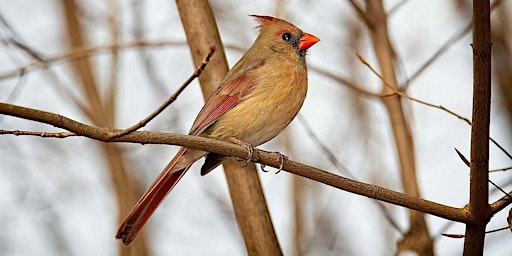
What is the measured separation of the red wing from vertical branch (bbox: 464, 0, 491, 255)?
0.99 meters

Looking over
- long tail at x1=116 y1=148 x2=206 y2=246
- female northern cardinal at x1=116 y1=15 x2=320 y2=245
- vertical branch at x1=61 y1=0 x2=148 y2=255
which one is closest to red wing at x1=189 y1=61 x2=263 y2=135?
female northern cardinal at x1=116 y1=15 x2=320 y2=245

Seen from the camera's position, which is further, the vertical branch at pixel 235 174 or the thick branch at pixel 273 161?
the vertical branch at pixel 235 174

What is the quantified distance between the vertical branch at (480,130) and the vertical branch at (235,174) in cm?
81

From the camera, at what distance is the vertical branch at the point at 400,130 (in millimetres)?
2902

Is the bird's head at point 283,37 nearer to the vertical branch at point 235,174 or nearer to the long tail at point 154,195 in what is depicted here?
the vertical branch at point 235,174

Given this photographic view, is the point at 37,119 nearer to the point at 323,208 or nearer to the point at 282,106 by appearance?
the point at 282,106

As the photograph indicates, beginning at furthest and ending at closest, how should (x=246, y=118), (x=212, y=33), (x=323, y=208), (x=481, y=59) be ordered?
(x=323, y=208), (x=212, y=33), (x=246, y=118), (x=481, y=59)

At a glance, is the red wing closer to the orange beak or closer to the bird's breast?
the bird's breast

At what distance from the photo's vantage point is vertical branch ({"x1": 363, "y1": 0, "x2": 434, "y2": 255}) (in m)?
2.90

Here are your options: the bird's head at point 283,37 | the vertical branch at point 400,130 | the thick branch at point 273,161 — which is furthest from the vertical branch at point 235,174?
the vertical branch at point 400,130

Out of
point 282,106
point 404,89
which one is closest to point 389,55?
point 404,89

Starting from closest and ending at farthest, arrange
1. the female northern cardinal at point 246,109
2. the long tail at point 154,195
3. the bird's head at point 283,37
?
the long tail at point 154,195, the female northern cardinal at point 246,109, the bird's head at point 283,37

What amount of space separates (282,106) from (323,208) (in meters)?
1.71

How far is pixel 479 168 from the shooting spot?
1896 millimetres
